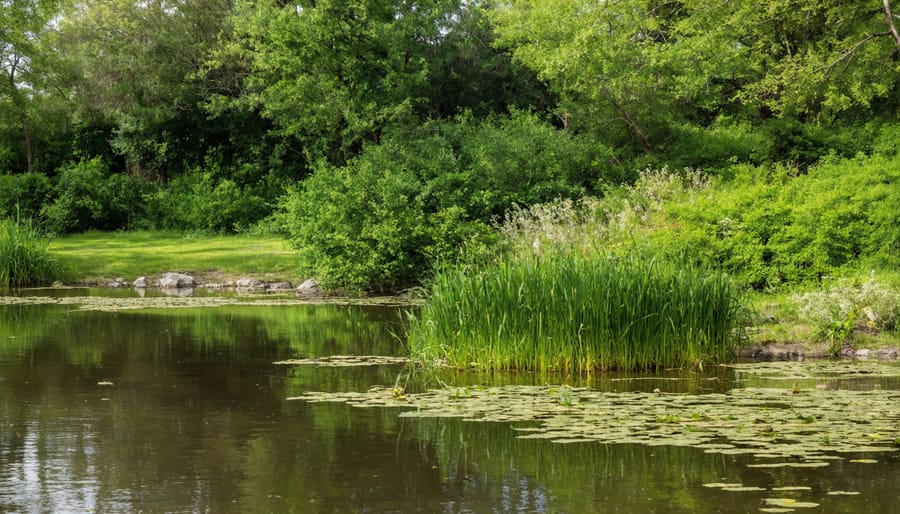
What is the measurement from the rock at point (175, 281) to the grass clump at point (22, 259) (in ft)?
7.85

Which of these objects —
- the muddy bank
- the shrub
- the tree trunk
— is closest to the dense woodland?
the tree trunk

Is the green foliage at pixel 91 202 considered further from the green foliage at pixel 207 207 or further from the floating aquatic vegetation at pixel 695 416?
the floating aquatic vegetation at pixel 695 416

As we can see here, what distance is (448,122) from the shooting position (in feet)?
99.6

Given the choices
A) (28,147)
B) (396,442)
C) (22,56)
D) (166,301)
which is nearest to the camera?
(396,442)

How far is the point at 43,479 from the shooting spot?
7082 millimetres

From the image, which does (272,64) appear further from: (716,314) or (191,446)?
(191,446)

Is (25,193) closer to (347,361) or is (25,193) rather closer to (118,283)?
(118,283)

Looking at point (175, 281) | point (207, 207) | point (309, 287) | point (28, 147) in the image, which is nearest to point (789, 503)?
point (309, 287)

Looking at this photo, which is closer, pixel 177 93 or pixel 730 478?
pixel 730 478

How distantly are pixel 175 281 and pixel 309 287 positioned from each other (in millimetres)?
3063

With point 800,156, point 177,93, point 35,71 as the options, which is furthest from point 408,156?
point 35,71

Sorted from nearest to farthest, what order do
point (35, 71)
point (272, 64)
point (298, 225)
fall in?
point (298, 225) < point (272, 64) < point (35, 71)

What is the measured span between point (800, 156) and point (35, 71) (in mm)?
22268

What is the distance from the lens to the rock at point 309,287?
22.5 metres
